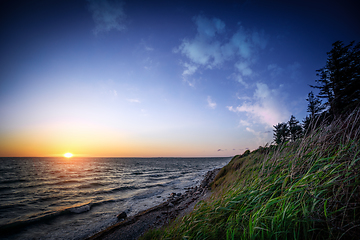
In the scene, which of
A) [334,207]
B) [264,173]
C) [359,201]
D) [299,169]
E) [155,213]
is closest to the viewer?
[359,201]

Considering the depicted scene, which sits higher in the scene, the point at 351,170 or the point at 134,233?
the point at 351,170

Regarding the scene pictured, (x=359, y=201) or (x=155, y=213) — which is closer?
(x=359, y=201)

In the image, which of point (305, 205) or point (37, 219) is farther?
point (37, 219)

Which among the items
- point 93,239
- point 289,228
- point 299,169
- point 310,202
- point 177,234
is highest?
point 299,169

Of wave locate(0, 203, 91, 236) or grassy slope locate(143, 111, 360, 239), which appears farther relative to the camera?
wave locate(0, 203, 91, 236)

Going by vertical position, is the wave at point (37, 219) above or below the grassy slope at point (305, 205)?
below

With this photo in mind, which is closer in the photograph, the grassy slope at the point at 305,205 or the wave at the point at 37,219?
the grassy slope at the point at 305,205

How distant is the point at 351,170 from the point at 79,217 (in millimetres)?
12693

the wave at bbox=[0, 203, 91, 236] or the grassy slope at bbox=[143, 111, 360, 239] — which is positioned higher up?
the grassy slope at bbox=[143, 111, 360, 239]

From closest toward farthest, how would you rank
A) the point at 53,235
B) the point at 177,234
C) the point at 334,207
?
1. the point at 334,207
2. the point at 177,234
3. the point at 53,235

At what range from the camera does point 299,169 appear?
3.11m

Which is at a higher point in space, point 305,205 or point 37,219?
point 305,205

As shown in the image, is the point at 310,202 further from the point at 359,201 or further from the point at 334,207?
the point at 359,201

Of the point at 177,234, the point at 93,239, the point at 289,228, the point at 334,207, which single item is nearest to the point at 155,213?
the point at 93,239
